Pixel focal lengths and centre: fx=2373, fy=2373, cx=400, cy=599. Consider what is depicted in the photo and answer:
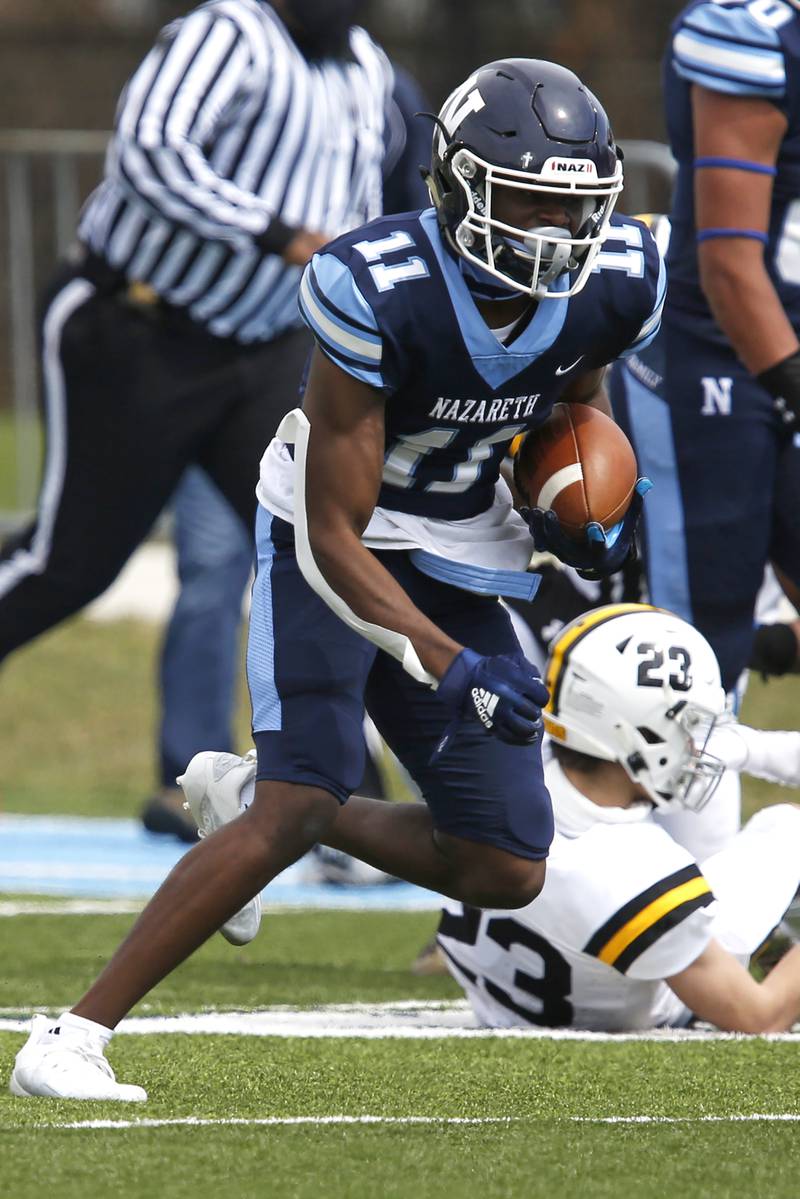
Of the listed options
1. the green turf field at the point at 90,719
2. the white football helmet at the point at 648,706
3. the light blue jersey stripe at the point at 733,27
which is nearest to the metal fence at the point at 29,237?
the green turf field at the point at 90,719

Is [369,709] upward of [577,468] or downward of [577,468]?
downward

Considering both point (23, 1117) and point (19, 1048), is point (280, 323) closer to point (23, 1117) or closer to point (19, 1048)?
point (19, 1048)

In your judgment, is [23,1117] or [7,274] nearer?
[23,1117]

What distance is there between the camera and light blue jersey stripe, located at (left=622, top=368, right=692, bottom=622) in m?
5.04

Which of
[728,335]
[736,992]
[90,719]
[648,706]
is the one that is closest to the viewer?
[736,992]

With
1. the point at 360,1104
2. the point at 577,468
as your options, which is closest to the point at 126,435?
the point at 577,468

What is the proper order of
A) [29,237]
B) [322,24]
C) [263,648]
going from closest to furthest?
[263,648]
[322,24]
[29,237]

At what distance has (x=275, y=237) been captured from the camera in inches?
238

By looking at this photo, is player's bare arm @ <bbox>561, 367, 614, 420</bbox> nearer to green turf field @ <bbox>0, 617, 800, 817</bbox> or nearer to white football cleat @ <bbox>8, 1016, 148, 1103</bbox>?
white football cleat @ <bbox>8, 1016, 148, 1103</bbox>

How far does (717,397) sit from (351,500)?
1.46 meters

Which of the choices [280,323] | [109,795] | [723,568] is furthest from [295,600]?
[109,795]

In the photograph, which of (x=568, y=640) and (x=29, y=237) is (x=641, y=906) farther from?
(x=29, y=237)

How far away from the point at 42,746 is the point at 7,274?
9.55 ft

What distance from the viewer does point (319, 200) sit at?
6.45m
